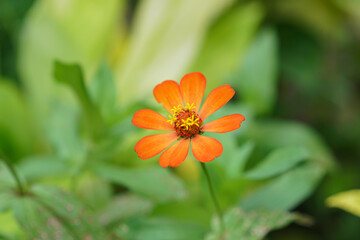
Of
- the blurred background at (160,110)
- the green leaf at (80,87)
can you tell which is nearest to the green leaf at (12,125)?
the blurred background at (160,110)

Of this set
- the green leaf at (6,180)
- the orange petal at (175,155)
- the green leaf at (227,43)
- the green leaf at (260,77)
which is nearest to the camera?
the orange petal at (175,155)

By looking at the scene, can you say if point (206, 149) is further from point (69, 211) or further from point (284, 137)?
point (284, 137)

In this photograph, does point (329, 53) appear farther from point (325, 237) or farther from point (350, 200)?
point (350, 200)

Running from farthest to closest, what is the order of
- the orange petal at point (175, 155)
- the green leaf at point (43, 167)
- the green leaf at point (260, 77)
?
the green leaf at point (260, 77) → the green leaf at point (43, 167) → the orange petal at point (175, 155)

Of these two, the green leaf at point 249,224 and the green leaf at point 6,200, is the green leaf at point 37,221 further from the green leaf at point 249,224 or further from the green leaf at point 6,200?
the green leaf at point 249,224

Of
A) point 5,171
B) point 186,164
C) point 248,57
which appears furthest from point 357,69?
point 5,171

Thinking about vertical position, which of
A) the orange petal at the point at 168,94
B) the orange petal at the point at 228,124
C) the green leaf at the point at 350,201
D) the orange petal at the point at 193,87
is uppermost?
the orange petal at the point at 168,94

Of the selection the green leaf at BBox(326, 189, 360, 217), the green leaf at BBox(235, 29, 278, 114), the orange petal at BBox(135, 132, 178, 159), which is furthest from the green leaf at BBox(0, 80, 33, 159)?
the green leaf at BBox(326, 189, 360, 217)

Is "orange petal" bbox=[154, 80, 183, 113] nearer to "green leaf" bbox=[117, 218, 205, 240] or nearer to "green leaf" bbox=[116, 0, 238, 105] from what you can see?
"green leaf" bbox=[117, 218, 205, 240]
